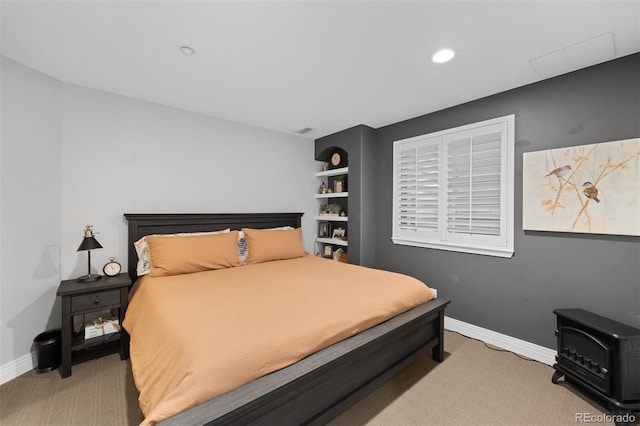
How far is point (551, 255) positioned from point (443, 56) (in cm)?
194

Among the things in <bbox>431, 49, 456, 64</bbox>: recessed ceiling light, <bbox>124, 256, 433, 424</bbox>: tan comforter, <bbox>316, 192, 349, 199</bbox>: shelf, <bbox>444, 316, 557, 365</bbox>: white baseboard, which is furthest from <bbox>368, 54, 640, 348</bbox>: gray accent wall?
<bbox>316, 192, 349, 199</bbox>: shelf

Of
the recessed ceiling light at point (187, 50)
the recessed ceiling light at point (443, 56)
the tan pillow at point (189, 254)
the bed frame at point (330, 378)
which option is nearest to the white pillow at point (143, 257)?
the tan pillow at point (189, 254)

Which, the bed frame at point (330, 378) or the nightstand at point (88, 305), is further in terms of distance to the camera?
the nightstand at point (88, 305)

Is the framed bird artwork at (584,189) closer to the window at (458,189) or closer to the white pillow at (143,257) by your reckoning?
the window at (458,189)

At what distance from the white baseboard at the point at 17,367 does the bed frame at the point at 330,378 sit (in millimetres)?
2087

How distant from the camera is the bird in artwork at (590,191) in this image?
2115mm

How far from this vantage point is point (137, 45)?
74.6 inches

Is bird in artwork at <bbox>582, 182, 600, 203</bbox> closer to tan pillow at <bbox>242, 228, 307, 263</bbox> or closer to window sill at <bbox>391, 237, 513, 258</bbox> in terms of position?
window sill at <bbox>391, 237, 513, 258</bbox>

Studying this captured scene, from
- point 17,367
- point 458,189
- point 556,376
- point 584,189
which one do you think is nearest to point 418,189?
point 458,189

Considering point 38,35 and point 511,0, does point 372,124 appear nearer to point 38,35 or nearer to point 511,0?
point 511,0

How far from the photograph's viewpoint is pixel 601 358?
1.81 meters

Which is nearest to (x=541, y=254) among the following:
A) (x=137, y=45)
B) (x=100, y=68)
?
(x=137, y=45)

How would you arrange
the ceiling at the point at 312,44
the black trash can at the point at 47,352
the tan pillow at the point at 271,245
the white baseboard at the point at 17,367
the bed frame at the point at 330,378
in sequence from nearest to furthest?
1. the bed frame at the point at 330,378
2. the ceiling at the point at 312,44
3. the white baseboard at the point at 17,367
4. the black trash can at the point at 47,352
5. the tan pillow at the point at 271,245

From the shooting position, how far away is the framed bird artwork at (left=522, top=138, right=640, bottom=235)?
6.48ft
